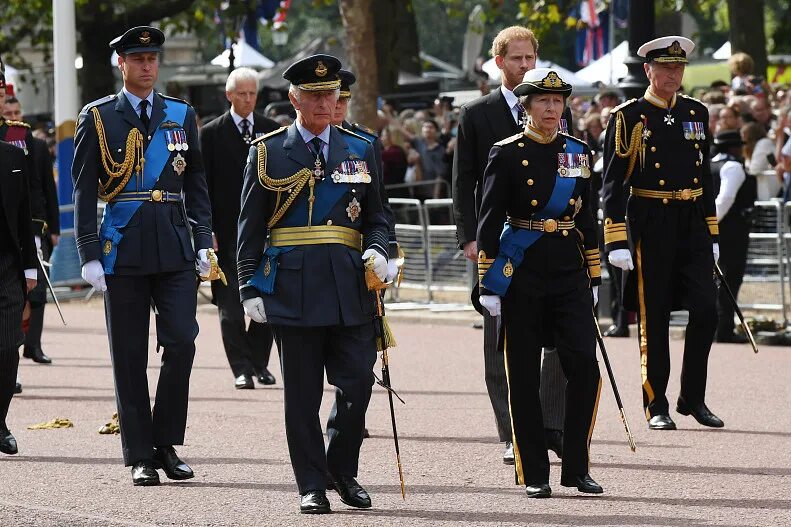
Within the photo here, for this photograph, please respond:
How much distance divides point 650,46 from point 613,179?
75 centimetres

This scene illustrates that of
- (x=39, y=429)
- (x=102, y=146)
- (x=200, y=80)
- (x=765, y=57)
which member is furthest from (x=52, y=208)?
(x=200, y=80)

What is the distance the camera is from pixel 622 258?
377 inches

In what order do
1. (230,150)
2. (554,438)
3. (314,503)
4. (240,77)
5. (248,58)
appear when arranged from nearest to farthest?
(314,503), (554,438), (240,77), (230,150), (248,58)

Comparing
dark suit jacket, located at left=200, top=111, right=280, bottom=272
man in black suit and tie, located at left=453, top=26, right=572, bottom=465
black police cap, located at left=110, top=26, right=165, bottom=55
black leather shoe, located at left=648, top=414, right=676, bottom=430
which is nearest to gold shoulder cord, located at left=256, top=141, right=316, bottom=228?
black police cap, located at left=110, top=26, right=165, bottom=55

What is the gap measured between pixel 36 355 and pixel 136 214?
5973mm

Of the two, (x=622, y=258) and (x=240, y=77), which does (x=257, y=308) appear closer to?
(x=622, y=258)

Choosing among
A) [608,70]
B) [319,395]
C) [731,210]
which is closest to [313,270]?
[319,395]

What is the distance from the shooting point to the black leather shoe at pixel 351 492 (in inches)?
301

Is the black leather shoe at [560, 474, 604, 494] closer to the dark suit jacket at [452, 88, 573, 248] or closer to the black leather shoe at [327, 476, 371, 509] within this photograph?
the black leather shoe at [327, 476, 371, 509]

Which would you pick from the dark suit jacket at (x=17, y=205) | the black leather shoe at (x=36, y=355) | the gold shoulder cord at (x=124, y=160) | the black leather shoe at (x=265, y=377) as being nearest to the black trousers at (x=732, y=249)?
the black leather shoe at (x=265, y=377)

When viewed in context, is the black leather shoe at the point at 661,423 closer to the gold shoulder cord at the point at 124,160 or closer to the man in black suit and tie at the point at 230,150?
the man in black suit and tie at the point at 230,150

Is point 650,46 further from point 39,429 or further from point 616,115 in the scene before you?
point 39,429

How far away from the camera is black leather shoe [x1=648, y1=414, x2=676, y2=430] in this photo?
1002 cm

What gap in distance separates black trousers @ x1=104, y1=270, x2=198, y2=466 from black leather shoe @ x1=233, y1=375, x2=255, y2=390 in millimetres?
3591
